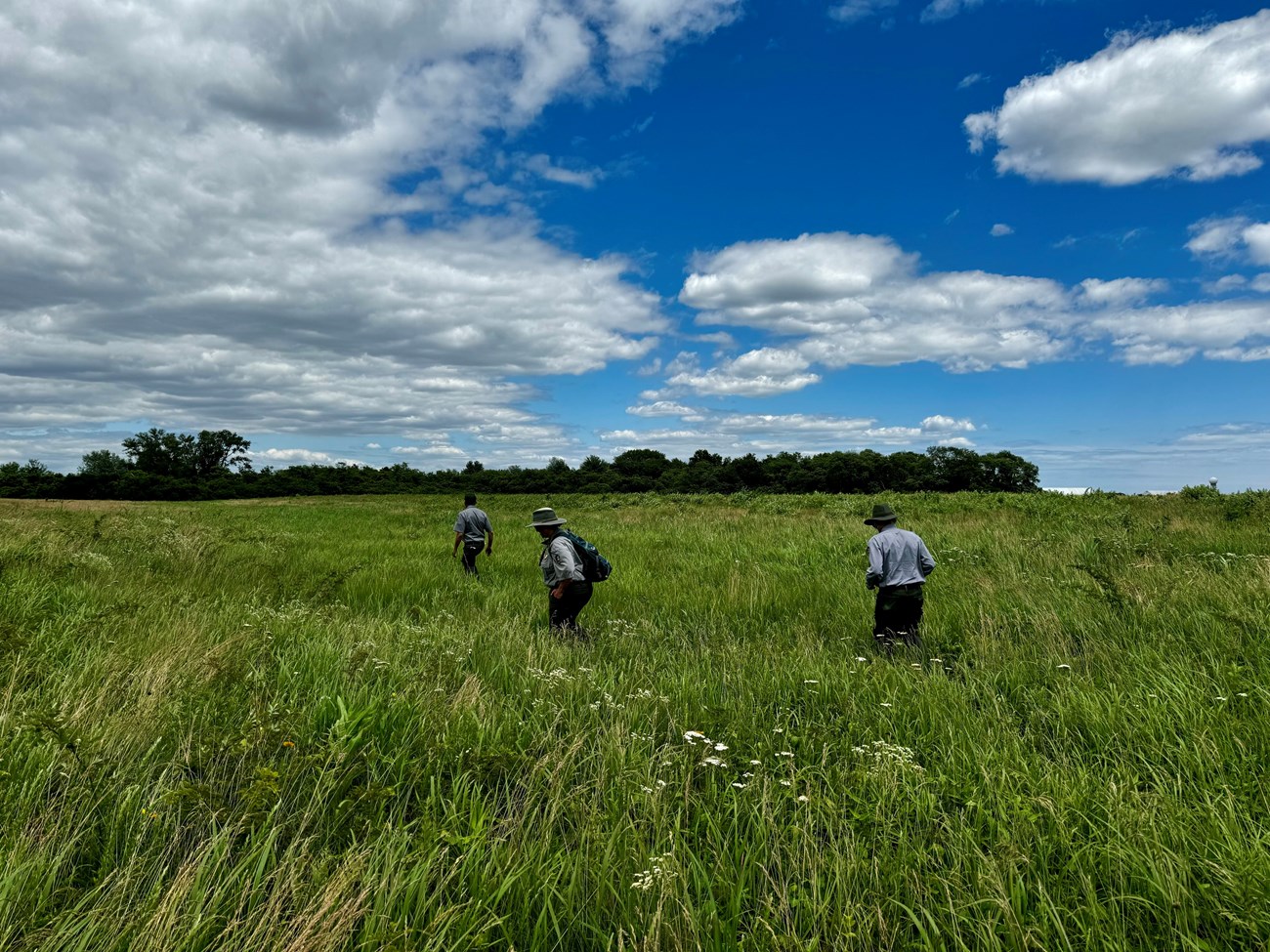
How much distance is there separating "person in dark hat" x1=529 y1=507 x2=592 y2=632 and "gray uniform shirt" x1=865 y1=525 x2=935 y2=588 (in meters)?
3.55

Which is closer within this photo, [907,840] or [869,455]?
[907,840]

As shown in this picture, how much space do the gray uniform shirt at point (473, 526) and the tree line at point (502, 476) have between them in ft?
183

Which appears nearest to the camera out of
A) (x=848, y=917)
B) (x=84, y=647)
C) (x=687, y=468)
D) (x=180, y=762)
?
(x=848, y=917)

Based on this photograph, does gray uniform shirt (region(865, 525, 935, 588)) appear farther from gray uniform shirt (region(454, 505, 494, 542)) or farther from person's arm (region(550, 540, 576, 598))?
gray uniform shirt (region(454, 505, 494, 542))

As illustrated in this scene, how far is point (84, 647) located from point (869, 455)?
318ft

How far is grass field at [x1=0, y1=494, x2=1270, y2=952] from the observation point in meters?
Answer: 2.51

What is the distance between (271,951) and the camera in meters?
2.22

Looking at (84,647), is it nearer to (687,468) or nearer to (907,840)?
(907,840)

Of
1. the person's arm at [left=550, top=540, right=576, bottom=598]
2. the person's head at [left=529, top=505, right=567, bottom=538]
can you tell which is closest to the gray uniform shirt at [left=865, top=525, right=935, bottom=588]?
the person's arm at [left=550, top=540, right=576, bottom=598]

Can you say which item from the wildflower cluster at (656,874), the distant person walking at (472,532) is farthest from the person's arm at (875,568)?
the distant person walking at (472,532)

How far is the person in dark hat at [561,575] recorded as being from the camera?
772cm

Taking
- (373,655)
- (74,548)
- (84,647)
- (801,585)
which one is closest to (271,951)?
(373,655)

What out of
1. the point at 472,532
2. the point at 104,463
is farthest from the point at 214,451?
the point at 472,532

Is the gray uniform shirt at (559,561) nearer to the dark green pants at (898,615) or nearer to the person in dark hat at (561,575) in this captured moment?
the person in dark hat at (561,575)
